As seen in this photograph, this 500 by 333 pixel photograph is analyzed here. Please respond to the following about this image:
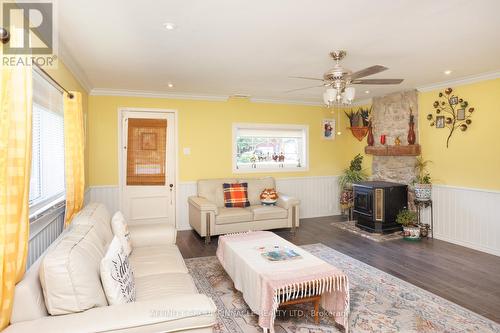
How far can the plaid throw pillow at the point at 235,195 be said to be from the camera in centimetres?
540

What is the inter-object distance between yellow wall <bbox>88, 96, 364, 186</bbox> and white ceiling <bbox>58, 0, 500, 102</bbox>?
3.00 ft

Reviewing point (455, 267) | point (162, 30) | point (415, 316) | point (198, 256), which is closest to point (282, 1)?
point (162, 30)

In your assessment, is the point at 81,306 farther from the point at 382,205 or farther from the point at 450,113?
the point at 450,113

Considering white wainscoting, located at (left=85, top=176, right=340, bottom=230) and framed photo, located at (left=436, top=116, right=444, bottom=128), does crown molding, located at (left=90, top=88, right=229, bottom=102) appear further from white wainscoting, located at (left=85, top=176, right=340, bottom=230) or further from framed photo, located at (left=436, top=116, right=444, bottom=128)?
framed photo, located at (left=436, top=116, right=444, bottom=128)

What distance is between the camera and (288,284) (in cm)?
234

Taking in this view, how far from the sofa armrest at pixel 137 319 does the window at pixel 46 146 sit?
1.29m

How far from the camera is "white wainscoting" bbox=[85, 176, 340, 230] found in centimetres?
564

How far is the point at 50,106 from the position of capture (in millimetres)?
2867

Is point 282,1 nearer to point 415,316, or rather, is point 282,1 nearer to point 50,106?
point 50,106

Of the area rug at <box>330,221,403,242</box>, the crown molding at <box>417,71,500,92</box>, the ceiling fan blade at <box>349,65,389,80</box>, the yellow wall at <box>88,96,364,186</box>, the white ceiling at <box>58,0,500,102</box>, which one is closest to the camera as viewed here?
the white ceiling at <box>58,0,500,102</box>

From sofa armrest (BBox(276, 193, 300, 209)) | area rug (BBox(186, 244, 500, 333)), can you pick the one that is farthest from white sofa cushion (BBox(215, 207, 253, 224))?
area rug (BBox(186, 244, 500, 333))

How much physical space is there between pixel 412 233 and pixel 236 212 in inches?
110

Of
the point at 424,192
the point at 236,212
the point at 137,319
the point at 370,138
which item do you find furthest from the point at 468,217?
the point at 137,319

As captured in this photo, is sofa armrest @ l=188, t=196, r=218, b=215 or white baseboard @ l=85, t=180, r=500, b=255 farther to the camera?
sofa armrest @ l=188, t=196, r=218, b=215
